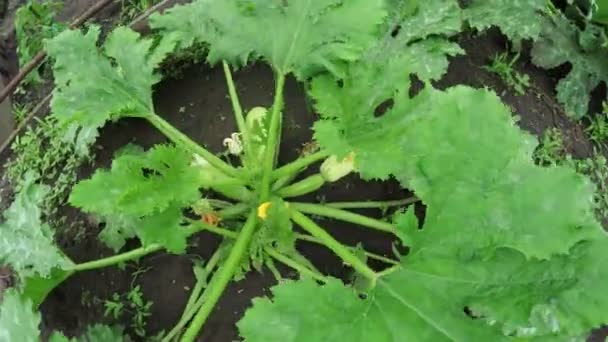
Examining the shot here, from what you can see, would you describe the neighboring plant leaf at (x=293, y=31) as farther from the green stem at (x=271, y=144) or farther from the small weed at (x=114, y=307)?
the small weed at (x=114, y=307)

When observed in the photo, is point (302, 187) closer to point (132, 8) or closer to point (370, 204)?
point (370, 204)

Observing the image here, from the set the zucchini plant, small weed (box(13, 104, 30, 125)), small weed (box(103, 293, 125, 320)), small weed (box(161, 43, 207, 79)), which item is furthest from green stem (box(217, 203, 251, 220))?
small weed (box(13, 104, 30, 125))

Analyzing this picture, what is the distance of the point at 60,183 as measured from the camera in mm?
2234

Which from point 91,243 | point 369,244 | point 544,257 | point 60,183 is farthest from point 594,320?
point 60,183

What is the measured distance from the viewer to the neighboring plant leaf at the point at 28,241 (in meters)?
1.90

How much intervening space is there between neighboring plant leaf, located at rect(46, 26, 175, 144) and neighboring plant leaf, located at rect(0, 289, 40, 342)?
1.35ft

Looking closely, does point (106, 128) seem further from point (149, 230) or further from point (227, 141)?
point (149, 230)

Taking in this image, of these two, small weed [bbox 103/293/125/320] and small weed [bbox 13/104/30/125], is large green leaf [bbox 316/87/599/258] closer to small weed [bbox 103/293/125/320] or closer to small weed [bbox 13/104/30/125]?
small weed [bbox 103/293/125/320]

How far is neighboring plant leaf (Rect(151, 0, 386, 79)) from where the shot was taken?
1.81m

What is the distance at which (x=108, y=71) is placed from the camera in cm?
195

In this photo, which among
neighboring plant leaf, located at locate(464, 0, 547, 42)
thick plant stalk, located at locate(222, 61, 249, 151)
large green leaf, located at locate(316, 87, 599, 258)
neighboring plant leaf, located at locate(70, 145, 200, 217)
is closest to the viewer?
large green leaf, located at locate(316, 87, 599, 258)

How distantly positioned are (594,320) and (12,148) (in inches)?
62.7

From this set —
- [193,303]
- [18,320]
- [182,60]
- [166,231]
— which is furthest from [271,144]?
[18,320]

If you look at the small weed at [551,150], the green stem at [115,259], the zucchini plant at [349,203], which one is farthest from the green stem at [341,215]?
the small weed at [551,150]
